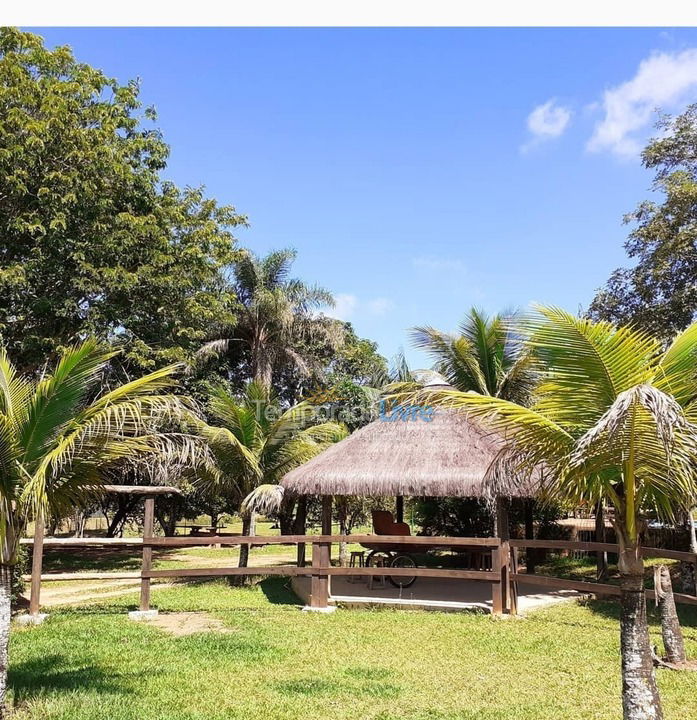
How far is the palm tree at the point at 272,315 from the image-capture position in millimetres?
21672

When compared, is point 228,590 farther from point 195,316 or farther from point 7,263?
point 7,263

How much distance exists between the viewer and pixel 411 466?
1135 cm

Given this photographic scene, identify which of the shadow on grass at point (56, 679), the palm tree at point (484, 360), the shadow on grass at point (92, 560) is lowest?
the shadow on grass at point (92, 560)

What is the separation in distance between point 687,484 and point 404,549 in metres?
8.33

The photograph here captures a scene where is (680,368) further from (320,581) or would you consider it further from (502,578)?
(320,581)

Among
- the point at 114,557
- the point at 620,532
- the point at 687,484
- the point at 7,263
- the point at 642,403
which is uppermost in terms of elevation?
the point at 7,263

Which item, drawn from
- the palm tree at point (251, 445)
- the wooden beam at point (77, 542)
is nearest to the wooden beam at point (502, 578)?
the palm tree at point (251, 445)

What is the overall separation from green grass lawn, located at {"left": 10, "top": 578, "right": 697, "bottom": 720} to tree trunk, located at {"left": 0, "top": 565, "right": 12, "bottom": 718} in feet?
1.45

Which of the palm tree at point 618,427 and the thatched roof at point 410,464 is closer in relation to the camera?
the palm tree at point 618,427

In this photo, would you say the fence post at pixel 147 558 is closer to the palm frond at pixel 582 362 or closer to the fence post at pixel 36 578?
the fence post at pixel 36 578

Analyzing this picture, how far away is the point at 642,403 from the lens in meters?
3.88

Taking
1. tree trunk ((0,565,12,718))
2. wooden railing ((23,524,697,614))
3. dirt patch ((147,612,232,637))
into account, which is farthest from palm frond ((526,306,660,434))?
dirt patch ((147,612,232,637))

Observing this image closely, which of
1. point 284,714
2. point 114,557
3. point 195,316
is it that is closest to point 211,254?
point 195,316

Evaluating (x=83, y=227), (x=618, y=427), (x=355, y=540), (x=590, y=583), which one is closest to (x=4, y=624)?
(x=618, y=427)
